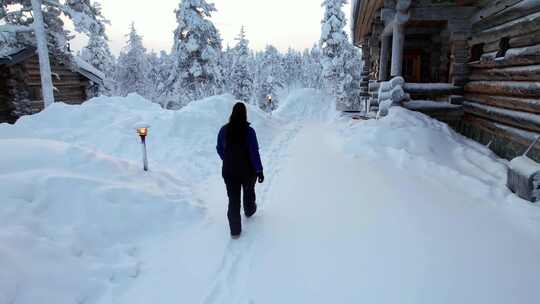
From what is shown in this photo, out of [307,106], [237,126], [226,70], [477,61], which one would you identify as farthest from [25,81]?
[226,70]

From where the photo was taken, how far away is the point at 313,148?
10.4 metres

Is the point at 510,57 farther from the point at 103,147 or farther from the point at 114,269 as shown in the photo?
the point at 103,147

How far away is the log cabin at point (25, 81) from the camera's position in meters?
15.0

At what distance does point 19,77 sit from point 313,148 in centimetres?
1455

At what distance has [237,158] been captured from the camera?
173 inches

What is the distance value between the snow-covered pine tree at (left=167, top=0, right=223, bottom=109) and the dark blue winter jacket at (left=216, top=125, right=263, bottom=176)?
22.7m

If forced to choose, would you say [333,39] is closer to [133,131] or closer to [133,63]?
[133,131]

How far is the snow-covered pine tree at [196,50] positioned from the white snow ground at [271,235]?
68.6 ft

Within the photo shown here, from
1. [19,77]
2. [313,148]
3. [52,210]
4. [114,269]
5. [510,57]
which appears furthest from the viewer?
[19,77]

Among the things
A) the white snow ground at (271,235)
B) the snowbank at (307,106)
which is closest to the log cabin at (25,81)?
the white snow ground at (271,235)

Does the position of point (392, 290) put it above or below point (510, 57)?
below

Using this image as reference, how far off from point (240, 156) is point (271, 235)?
1.14 meters

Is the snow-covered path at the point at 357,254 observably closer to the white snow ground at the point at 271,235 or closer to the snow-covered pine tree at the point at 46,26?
the white snow ground at the point at 271,235

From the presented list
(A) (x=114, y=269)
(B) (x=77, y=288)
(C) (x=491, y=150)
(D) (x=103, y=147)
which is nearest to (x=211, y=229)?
(A) (x=114, y=269)
